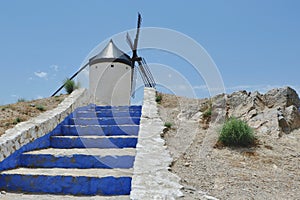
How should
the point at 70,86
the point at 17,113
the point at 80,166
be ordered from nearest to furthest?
the point at 80,166, the point at 17,113, the point at 70,86

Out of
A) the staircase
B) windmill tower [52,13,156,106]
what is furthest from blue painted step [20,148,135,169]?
windmill tower [52,13,156,106]

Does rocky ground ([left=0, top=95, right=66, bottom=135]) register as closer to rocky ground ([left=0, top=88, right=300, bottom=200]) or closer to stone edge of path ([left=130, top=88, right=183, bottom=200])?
rocky ground ([left=0, top=88, right=300, bottom=200])

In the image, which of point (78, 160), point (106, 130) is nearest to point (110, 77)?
point (106, 130)

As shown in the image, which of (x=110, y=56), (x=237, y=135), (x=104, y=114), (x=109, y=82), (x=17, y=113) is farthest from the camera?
(x=110, y=56)

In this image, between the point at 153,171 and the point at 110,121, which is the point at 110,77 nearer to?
the point at 110,121

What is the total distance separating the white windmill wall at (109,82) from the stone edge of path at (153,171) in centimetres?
615

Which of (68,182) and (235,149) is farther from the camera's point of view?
(235,149)

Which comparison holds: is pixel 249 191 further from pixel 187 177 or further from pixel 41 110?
pixel 41 110

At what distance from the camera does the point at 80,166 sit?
330cm

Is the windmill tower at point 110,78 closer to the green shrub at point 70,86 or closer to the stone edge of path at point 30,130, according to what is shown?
the green shrub at point 70,86

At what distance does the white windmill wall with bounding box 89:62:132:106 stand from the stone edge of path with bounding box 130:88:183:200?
615 centimetres

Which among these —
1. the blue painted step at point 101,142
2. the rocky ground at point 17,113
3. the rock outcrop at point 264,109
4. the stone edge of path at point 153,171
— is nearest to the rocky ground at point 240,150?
the rock outcrop at point 264,109

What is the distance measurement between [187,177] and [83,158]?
1.42m

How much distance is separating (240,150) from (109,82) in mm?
7027
